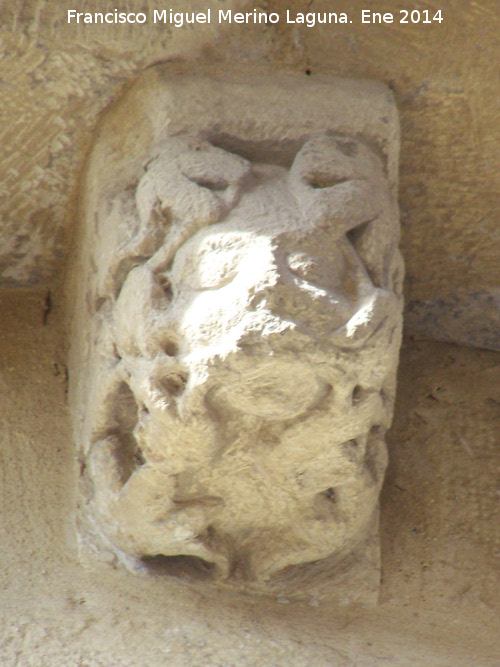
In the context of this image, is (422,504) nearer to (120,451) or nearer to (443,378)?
(443,378)

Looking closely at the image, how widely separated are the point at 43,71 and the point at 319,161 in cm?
46

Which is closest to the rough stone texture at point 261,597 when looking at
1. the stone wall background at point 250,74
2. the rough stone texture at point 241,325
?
the rough stone texture at point 241,325

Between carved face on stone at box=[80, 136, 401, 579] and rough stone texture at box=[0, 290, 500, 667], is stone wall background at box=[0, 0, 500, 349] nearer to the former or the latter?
carved face on stone at box=[80, 136, 401, 579]

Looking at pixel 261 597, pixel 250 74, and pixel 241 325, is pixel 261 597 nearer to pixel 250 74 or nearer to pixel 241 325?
pixel 241 325

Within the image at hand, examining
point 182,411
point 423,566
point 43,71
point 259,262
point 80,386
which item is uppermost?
point 43,71

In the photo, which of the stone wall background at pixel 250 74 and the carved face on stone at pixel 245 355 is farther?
the stone wall background at pixel 250 74

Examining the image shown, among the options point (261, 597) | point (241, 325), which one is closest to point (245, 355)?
point (241, 325)

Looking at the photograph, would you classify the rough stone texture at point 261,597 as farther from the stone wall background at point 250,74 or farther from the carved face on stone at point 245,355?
the stone wall background at point 250,74

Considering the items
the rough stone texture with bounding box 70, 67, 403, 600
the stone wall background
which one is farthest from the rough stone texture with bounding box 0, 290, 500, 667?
the stone wall background

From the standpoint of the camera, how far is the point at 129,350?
143cm

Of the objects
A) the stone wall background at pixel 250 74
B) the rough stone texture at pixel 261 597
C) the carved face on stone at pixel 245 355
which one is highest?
the stone wall background at pixel 250 74

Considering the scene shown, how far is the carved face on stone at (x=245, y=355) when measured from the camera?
131cm

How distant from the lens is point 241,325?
127cm

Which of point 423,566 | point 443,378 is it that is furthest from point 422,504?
point 443,378
